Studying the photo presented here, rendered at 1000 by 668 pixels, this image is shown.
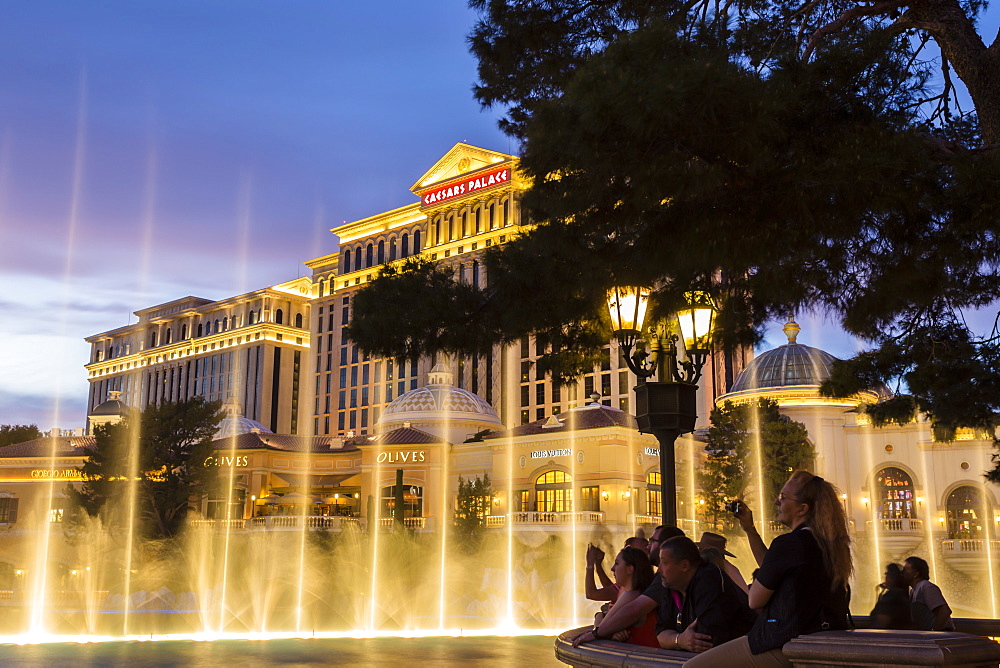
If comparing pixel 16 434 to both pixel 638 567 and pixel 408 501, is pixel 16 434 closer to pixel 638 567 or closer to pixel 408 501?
pixel 408 501

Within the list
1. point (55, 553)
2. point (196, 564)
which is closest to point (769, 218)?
point (196, 564)

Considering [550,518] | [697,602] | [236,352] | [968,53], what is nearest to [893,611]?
[697,602]

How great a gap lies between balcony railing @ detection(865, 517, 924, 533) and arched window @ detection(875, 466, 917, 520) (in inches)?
201

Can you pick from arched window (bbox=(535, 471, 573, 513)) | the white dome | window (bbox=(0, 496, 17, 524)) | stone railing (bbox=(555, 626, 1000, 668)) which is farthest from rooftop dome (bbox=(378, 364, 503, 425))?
stone railing (bbox=(555, 626, 1000, 668))

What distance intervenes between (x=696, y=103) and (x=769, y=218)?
1.47 meters

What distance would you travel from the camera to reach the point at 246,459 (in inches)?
2251

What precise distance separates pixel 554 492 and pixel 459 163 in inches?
1854

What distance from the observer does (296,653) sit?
13.5 meters

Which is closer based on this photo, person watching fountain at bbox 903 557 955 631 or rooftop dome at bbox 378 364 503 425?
person watching fountain at bbox 903 557 955 631

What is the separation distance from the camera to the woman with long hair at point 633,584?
6102mm

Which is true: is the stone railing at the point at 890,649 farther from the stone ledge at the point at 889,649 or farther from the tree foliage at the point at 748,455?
the tree foliage at the point at 748,455

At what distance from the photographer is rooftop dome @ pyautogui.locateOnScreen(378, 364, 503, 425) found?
5950 cm

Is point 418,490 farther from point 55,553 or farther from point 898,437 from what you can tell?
point 898,437

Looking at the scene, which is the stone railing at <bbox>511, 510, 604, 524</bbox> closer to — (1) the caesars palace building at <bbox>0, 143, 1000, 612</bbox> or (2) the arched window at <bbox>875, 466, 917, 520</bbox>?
(1) the caesars palace building at <bbox>0, 143, 1000, 612</bbox>
